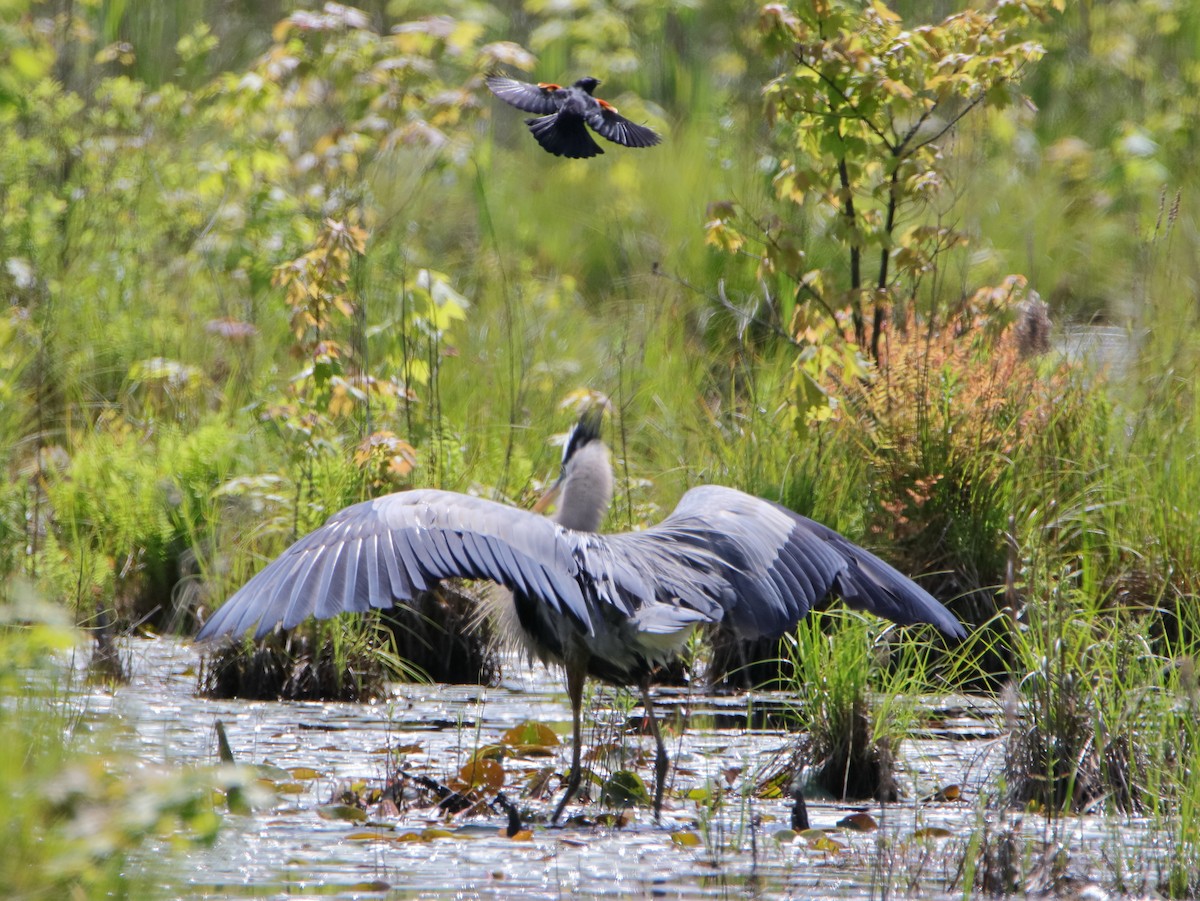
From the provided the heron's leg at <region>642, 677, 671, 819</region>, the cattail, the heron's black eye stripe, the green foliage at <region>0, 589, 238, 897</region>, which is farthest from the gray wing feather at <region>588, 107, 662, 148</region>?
the green foliage at <region>0, 589, 238, 897</region>

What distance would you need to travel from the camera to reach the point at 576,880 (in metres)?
3.71

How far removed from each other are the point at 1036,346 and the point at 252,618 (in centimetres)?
440

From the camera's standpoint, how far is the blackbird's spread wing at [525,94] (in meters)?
6.12

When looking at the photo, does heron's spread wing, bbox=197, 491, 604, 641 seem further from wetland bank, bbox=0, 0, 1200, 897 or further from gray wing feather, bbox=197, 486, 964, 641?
wetland bank, bbox=0, 0, 1200, 897

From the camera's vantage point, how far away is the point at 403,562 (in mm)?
4168

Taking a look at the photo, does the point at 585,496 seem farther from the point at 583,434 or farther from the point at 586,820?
the point at 586,820

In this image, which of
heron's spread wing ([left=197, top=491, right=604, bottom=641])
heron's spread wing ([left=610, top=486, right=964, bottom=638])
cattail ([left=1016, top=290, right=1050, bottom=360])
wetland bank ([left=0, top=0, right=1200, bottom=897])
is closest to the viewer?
wetland bank ([left=0, top=0, right=1200, bottom=897])

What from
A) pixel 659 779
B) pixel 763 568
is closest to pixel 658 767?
pixel 659 779

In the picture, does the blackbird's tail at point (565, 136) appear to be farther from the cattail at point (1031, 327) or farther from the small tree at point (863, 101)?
the cattail at point (1031, 327)

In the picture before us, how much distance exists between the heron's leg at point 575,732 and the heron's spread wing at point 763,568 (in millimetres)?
375

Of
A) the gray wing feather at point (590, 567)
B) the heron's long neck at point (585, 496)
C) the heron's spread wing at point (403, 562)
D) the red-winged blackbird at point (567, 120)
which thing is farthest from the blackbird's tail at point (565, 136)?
the heron's spread wing at point (403, 562)

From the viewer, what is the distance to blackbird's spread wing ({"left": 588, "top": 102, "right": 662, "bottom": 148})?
6.10 meters

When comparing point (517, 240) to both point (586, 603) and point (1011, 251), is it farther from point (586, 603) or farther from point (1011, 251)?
point (586, 603)

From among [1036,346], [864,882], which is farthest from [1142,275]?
[864,882]
